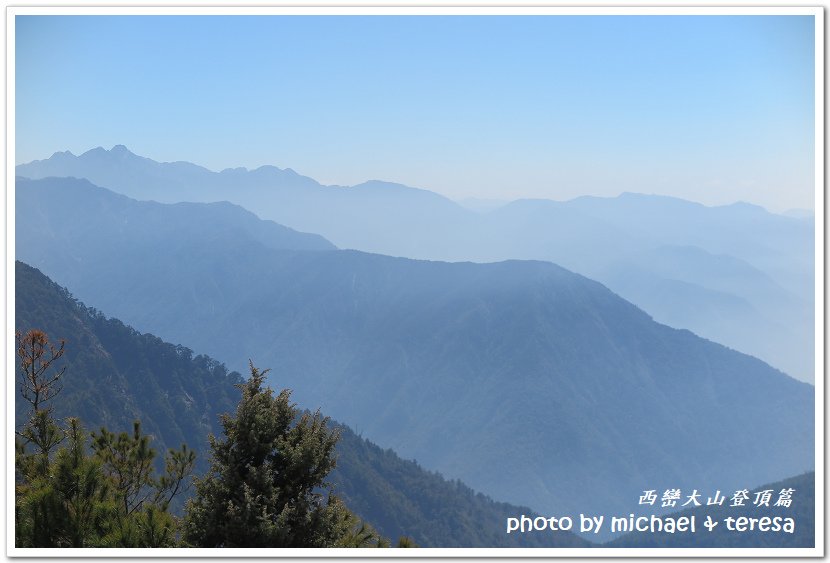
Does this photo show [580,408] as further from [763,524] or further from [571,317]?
[763,524]

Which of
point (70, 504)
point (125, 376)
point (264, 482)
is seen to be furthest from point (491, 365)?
point (264, 482)

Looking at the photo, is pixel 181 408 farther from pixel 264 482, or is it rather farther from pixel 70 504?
pixel 264 482

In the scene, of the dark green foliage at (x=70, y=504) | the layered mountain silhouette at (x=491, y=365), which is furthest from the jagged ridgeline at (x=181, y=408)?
the layered mountain silhouette at (x=491, y=365)

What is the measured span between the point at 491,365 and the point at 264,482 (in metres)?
166

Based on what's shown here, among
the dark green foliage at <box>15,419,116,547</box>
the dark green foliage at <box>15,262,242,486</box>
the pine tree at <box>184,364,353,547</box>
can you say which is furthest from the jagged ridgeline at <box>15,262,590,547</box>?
the pine tree at <box>184,364,353,547</box>

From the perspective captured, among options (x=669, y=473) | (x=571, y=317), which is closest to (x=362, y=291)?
(x=571, y=317)

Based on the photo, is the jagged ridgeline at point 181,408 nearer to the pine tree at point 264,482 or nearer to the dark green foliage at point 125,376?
the dark green foliage at point 125,376

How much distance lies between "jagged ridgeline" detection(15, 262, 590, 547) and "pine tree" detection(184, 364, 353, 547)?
4108 cm

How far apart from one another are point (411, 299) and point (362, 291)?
13119mm

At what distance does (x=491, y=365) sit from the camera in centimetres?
17075

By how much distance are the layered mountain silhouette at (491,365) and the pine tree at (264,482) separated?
422 ft

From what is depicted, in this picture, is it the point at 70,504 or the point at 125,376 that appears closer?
the point at 70,504

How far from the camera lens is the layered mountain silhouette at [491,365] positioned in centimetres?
14825

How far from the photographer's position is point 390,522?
70.1 metres
